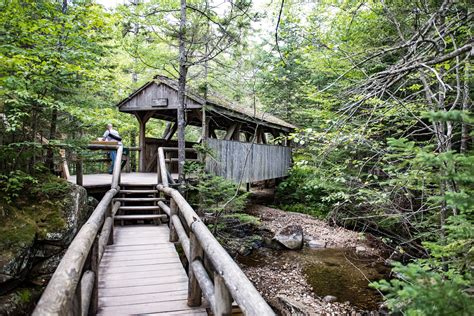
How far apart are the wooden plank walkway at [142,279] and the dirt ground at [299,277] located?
288 centimetres

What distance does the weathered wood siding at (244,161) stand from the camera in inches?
348

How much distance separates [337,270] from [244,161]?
4951 millimetres

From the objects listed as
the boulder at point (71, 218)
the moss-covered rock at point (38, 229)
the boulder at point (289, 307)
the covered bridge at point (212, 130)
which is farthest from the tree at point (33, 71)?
the boulder at point (289, 307)

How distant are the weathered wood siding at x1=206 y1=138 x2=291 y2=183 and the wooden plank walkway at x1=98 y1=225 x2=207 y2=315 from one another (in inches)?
98.4

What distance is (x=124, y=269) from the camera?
155 inches

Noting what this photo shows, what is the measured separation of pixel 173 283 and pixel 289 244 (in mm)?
6479

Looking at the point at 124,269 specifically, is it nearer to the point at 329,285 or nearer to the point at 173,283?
the point at 173,283

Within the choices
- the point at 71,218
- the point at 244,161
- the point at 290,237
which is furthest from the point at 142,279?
the point at 244,161

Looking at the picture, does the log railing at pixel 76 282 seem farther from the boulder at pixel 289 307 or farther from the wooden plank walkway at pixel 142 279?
the boulder at pixel 289 307

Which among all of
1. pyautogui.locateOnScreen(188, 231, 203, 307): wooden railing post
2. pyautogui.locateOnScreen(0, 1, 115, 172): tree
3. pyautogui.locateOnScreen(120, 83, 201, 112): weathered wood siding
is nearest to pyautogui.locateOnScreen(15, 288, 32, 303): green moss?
pyautogui.locateOnScreen(0, 1, 115, 172): tree

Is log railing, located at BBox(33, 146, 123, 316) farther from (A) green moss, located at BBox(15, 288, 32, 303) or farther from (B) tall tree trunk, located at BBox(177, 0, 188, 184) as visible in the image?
(B) tall tree trunk, located at BBox(177, 0, 188, 184)

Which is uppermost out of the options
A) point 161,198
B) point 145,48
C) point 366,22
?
point 145,48

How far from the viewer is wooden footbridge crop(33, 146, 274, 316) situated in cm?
168

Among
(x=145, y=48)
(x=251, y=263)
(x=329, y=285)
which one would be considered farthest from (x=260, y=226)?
(x=145, y=48)
